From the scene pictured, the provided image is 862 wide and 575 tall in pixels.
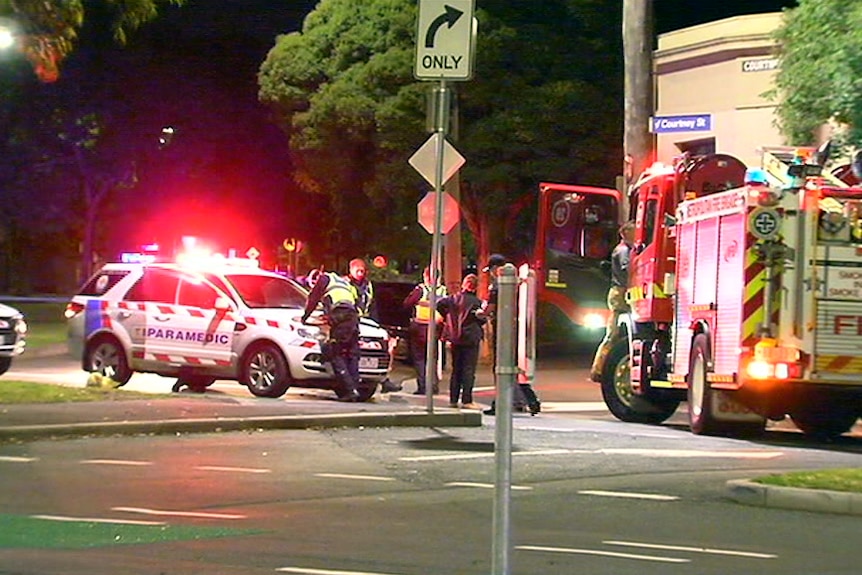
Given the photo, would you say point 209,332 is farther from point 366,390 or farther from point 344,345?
point 366,390

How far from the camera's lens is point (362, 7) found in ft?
115

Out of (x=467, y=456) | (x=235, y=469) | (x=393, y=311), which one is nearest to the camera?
(x=235, y=469)

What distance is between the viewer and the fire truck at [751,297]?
50.7ft

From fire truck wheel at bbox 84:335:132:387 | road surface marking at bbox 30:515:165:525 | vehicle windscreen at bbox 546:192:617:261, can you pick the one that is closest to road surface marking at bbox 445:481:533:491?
road surface marking at bbox 30:515:165:525

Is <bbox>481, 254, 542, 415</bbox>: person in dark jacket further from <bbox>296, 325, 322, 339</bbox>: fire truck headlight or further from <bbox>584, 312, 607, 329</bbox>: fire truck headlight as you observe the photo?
<bbox>584, 312, 607, 329</bbox>: fire truck headlight

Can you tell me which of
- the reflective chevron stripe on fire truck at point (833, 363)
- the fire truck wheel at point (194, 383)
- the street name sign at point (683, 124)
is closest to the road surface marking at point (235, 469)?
the reflective chevron stripe on fire truck at point (833, 363)

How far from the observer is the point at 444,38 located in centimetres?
1539

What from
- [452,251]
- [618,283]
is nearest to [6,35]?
[618,283]

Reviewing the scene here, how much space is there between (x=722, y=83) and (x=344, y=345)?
12425mm

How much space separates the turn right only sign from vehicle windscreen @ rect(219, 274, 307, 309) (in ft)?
20.1

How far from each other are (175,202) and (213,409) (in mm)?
50829

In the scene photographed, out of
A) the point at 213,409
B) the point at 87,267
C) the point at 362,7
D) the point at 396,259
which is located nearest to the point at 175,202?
the point at 87,267

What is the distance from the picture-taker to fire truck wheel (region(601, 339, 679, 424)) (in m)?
19.2

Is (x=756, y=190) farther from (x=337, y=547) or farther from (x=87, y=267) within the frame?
(x=87, y=267)
